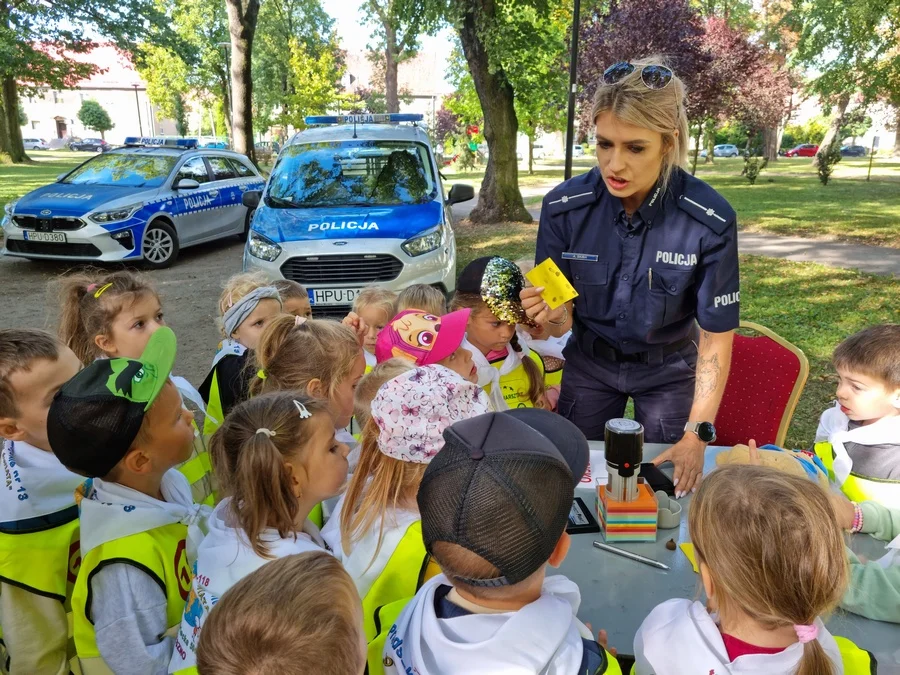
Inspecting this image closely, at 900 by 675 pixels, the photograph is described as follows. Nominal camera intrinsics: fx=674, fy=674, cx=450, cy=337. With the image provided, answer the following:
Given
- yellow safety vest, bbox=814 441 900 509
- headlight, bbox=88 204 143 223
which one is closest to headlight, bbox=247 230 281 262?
headlight, bbox=88 204 143 223

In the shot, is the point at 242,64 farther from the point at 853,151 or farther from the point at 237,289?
the point at 853,151

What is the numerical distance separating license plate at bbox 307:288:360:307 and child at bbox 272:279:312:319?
7.30 ft

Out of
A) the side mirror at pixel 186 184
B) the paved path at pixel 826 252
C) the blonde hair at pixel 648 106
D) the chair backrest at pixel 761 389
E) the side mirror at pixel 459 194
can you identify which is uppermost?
the blonde hair at pixel 648 106

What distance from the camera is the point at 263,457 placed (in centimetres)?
187

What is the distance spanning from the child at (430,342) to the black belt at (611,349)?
50 cm

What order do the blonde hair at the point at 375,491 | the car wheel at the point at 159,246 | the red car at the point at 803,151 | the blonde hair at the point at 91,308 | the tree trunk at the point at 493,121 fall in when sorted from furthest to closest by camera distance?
the red car at the point at 803,151 → the tree trunk at the point at 493,121 → the car wheel at the point at 159,246 → the blonde hair at the point at 91,308 → the blonde hair at the point at 375,491

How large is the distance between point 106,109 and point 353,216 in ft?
258

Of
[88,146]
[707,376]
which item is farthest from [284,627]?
[88,146]

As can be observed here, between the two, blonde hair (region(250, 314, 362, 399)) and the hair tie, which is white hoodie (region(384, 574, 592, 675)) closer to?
the hair tie

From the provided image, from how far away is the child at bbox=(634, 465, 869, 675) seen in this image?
1330 millimetres

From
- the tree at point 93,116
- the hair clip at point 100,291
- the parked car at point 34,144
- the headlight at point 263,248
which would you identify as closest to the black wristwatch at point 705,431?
the hair clip at point 100,291

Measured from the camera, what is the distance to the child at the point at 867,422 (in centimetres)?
212

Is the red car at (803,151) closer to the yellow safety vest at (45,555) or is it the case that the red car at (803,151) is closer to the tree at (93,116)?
the yellow safety vest at (45,555)

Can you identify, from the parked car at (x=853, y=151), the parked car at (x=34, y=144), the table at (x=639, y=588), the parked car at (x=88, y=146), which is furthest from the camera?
the parked car at (x=34, y=144)
